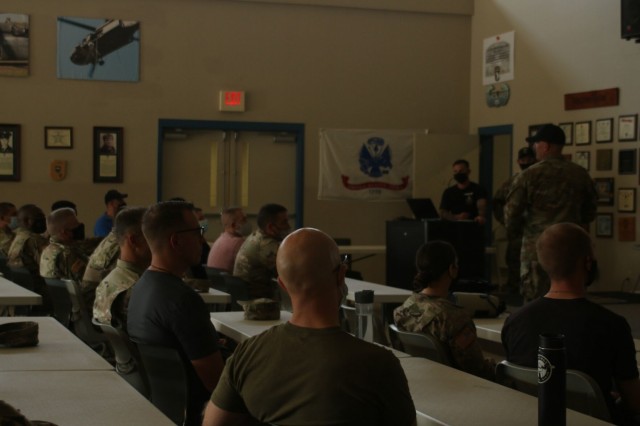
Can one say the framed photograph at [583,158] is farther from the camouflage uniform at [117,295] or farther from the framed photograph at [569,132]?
the camouflage uniform at [117,295]

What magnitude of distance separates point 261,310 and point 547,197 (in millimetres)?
2540

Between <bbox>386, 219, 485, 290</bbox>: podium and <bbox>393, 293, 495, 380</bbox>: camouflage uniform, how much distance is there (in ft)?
18.1

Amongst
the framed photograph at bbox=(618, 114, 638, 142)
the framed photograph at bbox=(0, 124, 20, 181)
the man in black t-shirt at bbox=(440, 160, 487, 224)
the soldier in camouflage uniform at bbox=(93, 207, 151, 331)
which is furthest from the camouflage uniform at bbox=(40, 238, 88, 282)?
the framed photograph at bbox=(618, 114, 638, 142)

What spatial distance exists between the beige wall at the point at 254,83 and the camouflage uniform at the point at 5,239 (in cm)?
220

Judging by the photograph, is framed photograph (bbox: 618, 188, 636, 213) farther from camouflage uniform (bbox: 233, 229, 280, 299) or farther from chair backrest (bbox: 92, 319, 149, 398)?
chair backrest (bbox: 92, 319, 149, 398)

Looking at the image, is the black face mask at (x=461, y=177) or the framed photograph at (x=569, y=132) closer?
the framed photograph at (x=569, y=132)

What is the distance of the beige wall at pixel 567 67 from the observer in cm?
1007

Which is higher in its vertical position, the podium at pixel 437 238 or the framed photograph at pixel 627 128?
the framed photograph at pixel 627 128

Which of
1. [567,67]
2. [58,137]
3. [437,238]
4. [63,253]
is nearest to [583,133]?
[567,67]

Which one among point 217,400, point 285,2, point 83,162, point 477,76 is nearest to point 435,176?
point 477,76

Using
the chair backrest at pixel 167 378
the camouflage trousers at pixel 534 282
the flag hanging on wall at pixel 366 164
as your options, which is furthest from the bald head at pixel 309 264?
the flag hanging on wall at pixel 366 164

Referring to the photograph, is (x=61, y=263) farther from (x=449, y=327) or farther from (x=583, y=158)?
(x=583, y=158)

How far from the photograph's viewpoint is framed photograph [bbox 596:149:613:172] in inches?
402

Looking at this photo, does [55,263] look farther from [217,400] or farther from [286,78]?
[286,78]
